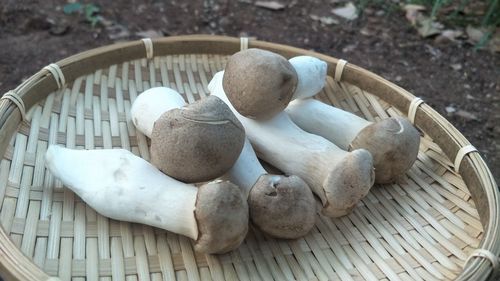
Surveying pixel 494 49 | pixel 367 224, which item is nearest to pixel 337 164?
pixel 367 224

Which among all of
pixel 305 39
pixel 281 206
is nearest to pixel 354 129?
pixel 281 206

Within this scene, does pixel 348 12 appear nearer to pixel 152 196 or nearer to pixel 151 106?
pixel 151 106

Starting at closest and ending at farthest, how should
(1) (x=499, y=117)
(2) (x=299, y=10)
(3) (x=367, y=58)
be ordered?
(1) (x=499, y=117), (3) (x=367, y=58), (2) (x=299, y=10)

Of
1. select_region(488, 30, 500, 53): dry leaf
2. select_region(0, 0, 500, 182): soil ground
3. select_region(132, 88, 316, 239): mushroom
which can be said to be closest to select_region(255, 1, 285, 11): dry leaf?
select_region(0, 0, 500, 182): soil ground

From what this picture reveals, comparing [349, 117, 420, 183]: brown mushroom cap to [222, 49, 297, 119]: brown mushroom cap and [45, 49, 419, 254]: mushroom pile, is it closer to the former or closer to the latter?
[45, 49, 419, 254]: mushroom pile

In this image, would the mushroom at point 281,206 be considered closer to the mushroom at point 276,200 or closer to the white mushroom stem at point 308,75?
the mushroom at point 276,200

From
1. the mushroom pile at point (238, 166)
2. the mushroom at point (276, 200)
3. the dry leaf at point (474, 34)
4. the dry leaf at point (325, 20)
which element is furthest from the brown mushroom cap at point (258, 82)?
the dry leaf at point (474, 34)

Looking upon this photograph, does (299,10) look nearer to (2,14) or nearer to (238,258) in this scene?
(2,14)
